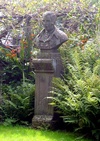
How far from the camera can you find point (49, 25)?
5.77m

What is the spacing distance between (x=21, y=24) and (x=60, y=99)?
159 inches

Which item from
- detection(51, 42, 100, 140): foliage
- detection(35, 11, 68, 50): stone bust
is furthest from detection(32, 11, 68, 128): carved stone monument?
detection(51, 42, 100, 140): foliage

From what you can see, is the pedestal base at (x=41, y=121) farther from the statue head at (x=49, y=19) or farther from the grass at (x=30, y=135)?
the statue head at (x=49, y=19)

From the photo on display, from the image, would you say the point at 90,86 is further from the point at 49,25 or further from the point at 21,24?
the point at 21,24

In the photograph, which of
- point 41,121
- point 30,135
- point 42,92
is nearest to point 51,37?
point 42,92

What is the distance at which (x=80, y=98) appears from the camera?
16.1 feet

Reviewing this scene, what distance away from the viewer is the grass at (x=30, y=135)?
15.9ft

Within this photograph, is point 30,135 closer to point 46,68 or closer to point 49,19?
point 46,68

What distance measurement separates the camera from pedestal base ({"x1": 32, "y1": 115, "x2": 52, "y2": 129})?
5492mm

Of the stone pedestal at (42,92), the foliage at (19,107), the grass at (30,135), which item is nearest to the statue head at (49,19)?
A: the stone pedestal at (42,92)

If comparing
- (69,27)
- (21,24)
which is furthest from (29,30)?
(69,27)

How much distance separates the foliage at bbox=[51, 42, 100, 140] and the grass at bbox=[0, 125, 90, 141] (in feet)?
0.87

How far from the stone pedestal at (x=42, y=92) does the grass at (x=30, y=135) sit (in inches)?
10.2

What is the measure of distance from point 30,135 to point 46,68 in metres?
1.28
